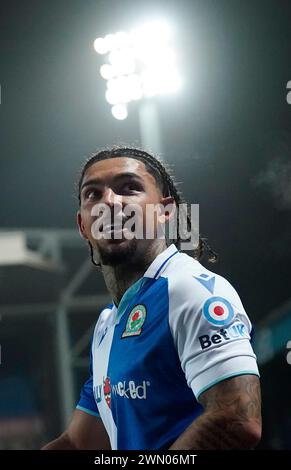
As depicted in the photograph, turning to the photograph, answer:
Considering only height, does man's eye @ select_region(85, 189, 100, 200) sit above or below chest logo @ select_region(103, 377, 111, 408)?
above

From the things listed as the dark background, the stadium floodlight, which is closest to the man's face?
the dark background

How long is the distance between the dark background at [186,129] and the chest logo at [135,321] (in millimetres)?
4038

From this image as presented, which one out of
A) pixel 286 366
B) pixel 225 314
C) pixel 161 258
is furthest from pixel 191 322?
pixel 286 366

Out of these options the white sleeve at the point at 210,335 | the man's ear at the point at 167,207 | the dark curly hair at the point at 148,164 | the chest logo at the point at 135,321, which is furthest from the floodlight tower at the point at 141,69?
the white sleeve at the point at 210,335

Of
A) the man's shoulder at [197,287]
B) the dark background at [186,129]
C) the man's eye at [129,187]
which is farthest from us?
the dark background at [186,129]

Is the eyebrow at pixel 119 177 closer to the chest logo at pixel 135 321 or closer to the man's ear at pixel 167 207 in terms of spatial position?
the man's ear at pixel 167 207

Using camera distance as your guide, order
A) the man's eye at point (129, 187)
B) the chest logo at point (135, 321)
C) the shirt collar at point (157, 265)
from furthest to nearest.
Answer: the man's eye at point (129, 187), the shirt collar at point (157, 265), the chest logo at point (135, 321)

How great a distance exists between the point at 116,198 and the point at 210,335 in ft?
1.62

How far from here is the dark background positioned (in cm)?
603

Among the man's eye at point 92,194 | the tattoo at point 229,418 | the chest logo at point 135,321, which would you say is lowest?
the tattoo at point 229,418

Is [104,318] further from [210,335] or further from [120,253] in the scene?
[210,335]

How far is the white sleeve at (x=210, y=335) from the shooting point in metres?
1.14

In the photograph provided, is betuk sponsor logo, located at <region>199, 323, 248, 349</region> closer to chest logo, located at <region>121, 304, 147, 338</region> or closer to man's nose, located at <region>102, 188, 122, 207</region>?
chest logo, located at <region>121, 304, 147, 338</region>

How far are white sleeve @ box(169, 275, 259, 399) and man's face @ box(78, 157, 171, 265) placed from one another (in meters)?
0.30
